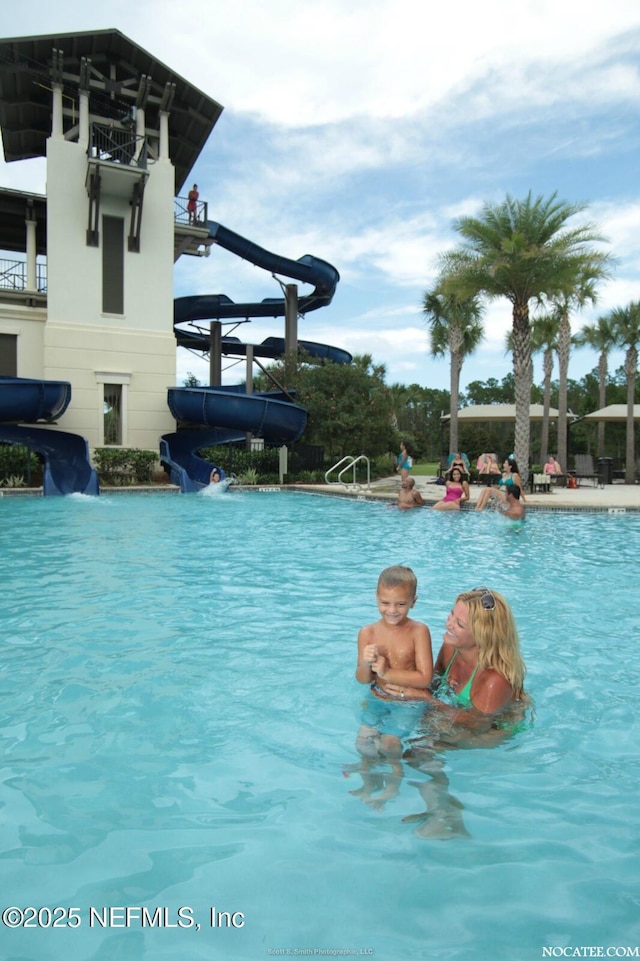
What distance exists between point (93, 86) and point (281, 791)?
83.0 ft

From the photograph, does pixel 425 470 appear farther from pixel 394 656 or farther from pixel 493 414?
pixel 394 656

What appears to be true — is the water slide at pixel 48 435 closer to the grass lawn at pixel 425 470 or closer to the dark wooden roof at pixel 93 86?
the dark wooden roof at pixel 93 86

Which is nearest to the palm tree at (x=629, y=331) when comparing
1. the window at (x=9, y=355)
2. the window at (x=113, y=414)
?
the window at (x=113, y=414)

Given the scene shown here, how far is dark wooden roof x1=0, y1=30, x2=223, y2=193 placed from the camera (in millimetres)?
21938

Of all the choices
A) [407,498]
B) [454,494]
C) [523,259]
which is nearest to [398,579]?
[454,494]

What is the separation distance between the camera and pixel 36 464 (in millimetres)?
20625

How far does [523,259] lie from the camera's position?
1900 cm

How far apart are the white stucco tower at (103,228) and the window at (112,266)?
0.11 ft

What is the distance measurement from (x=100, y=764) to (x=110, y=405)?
21.1 metres

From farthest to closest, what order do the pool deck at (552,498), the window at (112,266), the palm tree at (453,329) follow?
1. the palm tree at (453,329)
2. the window at (112,266)
3. the pool deck at (552,498)

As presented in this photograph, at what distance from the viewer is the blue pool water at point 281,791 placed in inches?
87.2

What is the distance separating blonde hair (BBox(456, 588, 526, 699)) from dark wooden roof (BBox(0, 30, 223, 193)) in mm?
24606

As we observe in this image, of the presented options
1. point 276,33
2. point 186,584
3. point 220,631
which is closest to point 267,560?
point 186,584

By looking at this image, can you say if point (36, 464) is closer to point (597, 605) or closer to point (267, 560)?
point (267, 560)
